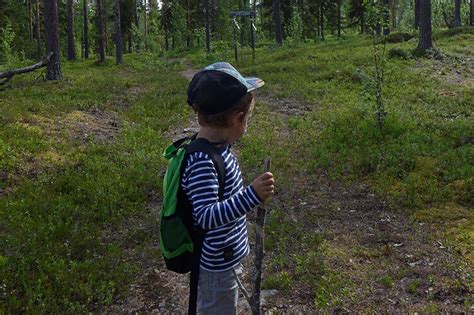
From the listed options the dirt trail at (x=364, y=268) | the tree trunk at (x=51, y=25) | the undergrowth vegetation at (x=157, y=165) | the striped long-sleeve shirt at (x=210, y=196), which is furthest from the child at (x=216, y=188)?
the tree trunk at (x=51, y=25)

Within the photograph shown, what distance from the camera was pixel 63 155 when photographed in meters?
9.94

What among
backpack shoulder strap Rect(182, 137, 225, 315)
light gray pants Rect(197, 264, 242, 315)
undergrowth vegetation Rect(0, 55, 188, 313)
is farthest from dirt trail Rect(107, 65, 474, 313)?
backpack shoulder strap Rect(182, 137, 225, 315)

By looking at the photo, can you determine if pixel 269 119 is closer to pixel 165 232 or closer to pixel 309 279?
pixel 309 279

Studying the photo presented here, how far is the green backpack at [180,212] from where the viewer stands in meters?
2.75

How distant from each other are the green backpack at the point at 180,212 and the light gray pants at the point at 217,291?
5.9 inches

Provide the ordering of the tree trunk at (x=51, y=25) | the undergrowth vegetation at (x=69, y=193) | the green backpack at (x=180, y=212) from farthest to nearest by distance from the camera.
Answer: the tree trunk at (x=51, y=25) → the undergrowth vegetation at (x=69, y=193) → the green backpack at (x=180, y=212)

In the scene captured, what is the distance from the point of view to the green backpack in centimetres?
275

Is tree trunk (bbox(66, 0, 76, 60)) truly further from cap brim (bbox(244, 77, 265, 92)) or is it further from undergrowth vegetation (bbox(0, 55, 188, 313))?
cap brim (bbox(244, 77, 265, 92))

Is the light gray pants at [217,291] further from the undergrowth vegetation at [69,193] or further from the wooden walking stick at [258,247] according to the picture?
the undergrowth vegetation at [69,193]

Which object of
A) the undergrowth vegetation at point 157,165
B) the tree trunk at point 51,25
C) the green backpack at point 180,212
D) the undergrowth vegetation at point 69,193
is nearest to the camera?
the green backpack at point 180,212

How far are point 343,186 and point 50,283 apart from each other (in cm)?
520

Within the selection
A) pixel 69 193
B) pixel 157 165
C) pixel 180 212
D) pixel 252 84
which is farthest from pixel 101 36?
pixel 180 212

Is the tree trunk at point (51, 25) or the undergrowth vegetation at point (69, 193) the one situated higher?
the tree trunk at point (51, 25)

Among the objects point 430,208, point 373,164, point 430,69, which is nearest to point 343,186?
point 373,164
